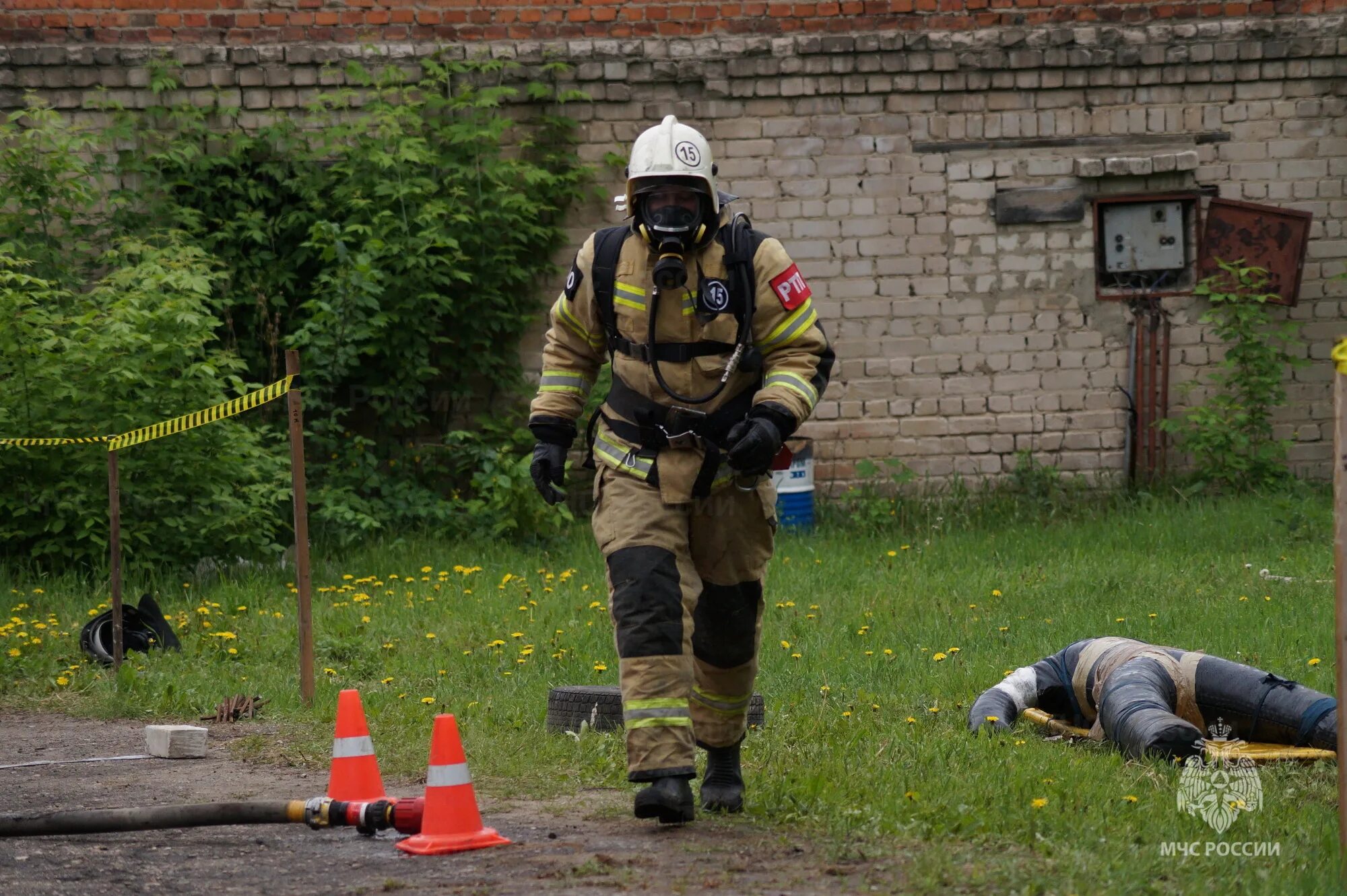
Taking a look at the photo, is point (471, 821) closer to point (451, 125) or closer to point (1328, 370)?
point (451, 125)

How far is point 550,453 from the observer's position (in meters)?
4.70

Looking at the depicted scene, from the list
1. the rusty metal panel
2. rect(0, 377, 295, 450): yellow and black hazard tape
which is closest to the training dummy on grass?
rect(0, 377, 295, 450): yellow and black hazard tape

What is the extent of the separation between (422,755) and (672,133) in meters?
2.39

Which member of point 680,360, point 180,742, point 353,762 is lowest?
point 180,742

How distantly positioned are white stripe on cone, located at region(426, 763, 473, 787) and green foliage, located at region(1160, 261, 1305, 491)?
8621 millimetres

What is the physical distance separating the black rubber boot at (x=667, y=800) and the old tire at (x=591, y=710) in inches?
57.4

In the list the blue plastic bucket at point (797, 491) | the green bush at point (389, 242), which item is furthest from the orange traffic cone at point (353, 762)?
the blue plastic bucket at point (797, 491)

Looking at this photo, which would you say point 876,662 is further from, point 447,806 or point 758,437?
point 447,806

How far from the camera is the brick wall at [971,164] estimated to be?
11.5m

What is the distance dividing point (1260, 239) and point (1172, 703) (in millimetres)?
7446

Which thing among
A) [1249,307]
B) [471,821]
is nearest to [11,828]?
[471,821]

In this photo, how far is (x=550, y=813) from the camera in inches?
180

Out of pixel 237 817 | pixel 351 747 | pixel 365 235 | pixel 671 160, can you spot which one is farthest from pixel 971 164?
pixel 237 817

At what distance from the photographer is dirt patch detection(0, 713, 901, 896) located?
3664 millimetres
